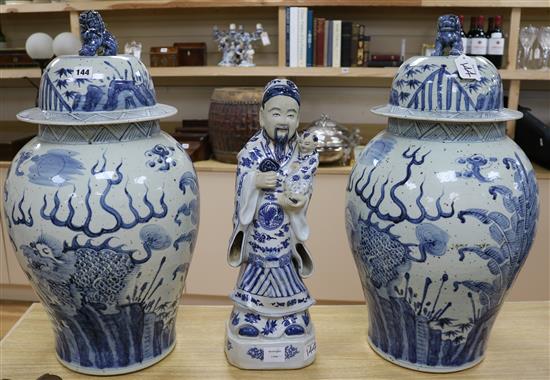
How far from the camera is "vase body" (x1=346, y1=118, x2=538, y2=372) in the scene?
3.38ft

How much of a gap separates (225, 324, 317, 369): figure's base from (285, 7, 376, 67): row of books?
1632 millimetres

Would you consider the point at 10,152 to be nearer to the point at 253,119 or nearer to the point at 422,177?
the point at 253,119

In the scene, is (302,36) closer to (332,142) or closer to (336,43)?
(336,43)

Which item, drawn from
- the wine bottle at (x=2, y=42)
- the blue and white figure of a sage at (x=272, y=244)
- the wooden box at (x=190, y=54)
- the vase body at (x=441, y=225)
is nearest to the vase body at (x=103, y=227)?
the blue and white figure of a sage at (x=272, y=244)

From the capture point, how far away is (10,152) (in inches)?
105

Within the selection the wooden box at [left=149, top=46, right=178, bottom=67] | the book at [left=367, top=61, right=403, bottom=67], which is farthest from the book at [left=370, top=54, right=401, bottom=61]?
the wooden box at [left=149, top=46, right=178, bottom=67]

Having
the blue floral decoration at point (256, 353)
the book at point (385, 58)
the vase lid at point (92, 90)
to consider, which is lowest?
the blue floral decoration at point (256, 353)

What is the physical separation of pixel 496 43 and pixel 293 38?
0.88 meters

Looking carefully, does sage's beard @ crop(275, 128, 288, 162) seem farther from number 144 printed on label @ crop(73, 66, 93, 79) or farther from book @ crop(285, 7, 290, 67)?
book @ crop(285, 7, 290, 67)

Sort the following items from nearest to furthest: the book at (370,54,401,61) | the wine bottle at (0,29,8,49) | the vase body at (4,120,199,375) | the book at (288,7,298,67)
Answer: the vase body at (4,120,199,375), the book at (288,7,298,67), the book at (370,54,401,61), the wine bottle at (0,29,8,49)

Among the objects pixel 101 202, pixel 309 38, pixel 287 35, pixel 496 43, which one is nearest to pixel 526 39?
pixel 496 43

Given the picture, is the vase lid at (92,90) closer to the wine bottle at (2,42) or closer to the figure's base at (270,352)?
the figure's base at (270,352)

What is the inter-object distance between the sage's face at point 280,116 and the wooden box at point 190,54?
1.69 metres

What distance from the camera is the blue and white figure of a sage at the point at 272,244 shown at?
112 centimetres
